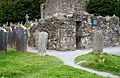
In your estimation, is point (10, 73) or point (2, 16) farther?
point (2, 16)

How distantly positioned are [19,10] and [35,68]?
44638mm

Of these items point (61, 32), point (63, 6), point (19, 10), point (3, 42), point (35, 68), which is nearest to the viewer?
point (35, 68)

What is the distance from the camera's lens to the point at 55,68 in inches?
774

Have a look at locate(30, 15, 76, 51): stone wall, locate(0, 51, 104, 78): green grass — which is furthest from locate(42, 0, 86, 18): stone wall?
locate(0, 51, 104, 78): green grass

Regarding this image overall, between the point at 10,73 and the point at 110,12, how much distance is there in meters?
43.6

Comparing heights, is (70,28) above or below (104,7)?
below

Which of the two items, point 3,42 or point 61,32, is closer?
point 3,42

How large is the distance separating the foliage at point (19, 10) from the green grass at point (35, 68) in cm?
3987

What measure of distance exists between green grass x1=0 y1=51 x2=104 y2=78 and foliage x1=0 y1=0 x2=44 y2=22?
39865mm

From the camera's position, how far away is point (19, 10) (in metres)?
63.5

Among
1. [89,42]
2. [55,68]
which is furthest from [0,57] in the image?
[89,42]

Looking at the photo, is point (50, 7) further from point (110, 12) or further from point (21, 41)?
point (21, 41)

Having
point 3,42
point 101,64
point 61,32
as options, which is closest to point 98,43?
point 101,64

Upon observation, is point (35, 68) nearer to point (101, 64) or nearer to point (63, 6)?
point (101, 64)
